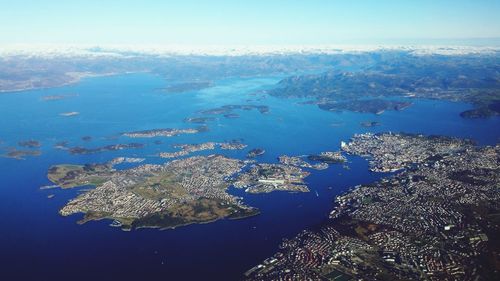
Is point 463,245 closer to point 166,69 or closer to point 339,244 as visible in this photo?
point 339,244

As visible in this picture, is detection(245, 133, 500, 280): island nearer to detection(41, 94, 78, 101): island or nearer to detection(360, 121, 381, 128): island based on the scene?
detection(360, 121, 381, 128): island

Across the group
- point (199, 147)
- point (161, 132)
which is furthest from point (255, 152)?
point (161, 132)

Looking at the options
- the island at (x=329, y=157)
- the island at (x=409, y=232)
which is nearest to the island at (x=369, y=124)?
the island at (x=329, y=157)

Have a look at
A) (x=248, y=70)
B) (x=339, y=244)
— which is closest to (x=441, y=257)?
(x=339, y=244)

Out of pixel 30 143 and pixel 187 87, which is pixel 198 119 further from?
pixel 187 87

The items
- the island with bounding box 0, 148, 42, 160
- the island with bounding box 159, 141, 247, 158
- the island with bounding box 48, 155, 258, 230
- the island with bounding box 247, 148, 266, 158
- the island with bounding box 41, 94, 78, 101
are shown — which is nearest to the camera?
the island with bounding box 48, 155, 258, 230

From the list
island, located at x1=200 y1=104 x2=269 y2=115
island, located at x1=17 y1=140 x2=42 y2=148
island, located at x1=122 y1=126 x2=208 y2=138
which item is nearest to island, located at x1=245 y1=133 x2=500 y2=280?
island, located at x1=122 y1=126 x2=208 y2=138

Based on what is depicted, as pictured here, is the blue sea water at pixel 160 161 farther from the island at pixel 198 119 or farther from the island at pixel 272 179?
the island at pixel 198 119
